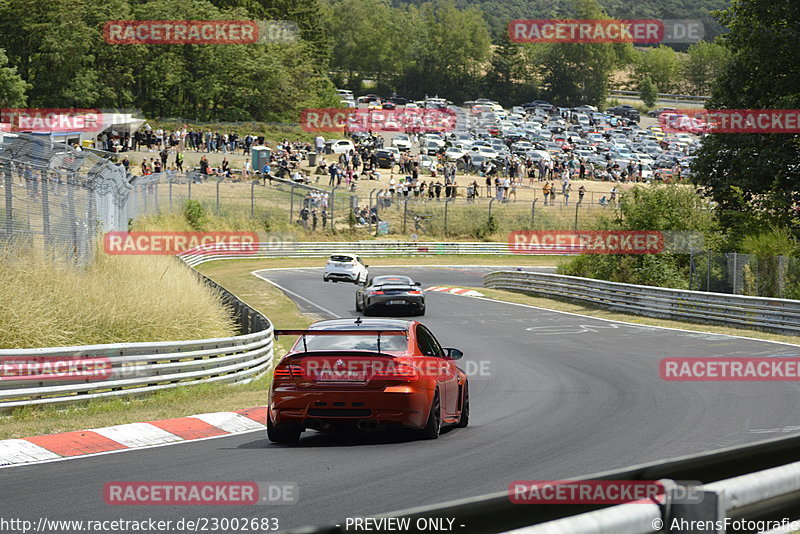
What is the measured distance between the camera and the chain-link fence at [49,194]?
16344 millimetres

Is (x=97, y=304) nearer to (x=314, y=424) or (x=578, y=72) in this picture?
(x=314, y=424)

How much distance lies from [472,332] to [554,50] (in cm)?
14400

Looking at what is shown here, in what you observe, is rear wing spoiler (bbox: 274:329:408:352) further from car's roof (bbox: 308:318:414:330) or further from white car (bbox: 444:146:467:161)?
white car (bbox: 444:146:467:161)

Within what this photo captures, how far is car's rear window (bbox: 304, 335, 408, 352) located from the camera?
411 inches

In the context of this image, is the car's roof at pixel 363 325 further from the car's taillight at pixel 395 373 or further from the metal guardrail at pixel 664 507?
the metal guardrail at pixel 664 507

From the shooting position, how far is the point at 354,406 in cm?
1014

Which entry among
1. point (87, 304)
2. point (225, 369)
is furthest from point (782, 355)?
point (87, 304)

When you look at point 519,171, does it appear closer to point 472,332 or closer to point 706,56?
point 472,332

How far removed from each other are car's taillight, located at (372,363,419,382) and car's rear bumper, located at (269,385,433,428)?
3.6 inches

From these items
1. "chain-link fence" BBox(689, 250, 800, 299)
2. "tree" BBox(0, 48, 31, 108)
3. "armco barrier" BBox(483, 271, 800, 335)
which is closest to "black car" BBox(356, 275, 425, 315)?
"armco barrier" BBox(483, 271, 800, 335)

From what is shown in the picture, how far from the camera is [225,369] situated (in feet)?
55.4

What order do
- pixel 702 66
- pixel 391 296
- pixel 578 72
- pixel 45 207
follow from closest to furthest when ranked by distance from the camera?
1. pixel 45 207
2. pixel 391 296
3. pixel 578 72
4. pixel 702 66

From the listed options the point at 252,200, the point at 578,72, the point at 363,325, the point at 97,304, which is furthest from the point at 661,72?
the point at 363,325

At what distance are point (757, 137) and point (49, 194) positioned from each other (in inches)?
949
